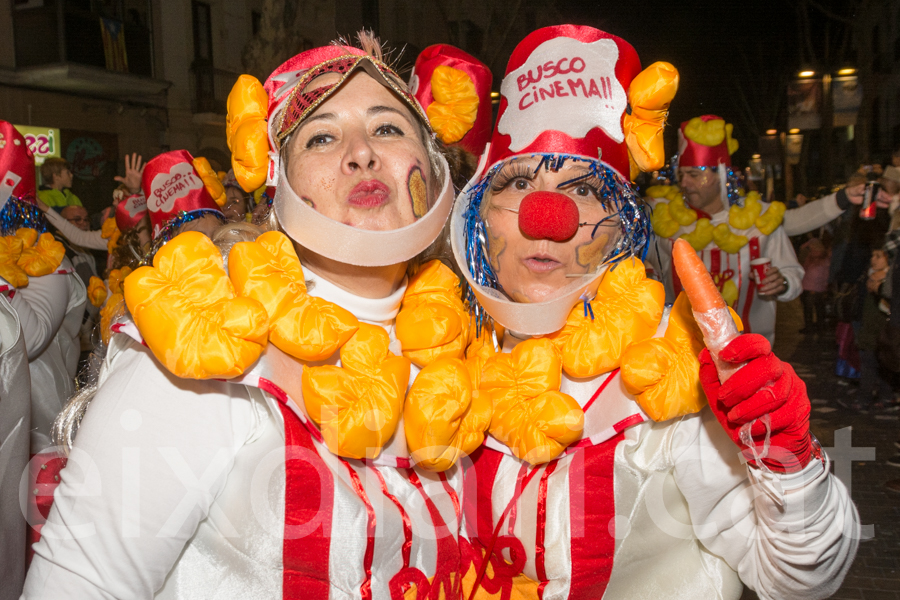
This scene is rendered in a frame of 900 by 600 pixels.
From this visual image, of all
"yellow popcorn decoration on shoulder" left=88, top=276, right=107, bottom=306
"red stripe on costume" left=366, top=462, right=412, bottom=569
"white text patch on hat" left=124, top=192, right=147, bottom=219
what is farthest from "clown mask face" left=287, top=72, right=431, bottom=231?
"yellow popcorn decoration on shoulder" left=88, top=276, right=107, bottom=306

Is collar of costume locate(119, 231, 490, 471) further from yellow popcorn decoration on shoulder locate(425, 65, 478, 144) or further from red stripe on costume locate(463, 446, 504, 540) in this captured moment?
yellow popcorn decoration on shoulder locate(425, 65, 478, 144)

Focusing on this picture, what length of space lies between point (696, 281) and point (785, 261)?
3.87 m

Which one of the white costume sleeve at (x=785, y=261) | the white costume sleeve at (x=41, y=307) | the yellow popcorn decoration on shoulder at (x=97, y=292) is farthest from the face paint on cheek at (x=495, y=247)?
the yellow popcorn decoration on shoulder at (x=97, y=292)

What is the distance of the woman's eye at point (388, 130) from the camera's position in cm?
176

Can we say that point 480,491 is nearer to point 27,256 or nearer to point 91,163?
point 27,256

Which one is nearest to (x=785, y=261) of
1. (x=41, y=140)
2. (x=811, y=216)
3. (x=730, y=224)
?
(x=730, y=224)

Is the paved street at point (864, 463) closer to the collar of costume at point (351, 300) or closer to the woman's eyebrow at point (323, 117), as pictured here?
the collar of costume at point (351, 300)

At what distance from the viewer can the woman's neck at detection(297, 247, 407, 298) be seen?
1.72 m

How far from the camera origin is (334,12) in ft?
53.5

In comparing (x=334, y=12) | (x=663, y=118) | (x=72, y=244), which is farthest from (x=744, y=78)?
(x=663, y=118)

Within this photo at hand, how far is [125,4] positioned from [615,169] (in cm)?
1518

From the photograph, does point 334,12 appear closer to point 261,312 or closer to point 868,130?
point 868,130

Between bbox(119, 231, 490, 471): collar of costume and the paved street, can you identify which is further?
the paved street

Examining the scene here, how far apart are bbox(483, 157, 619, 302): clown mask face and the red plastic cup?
3.14 m
